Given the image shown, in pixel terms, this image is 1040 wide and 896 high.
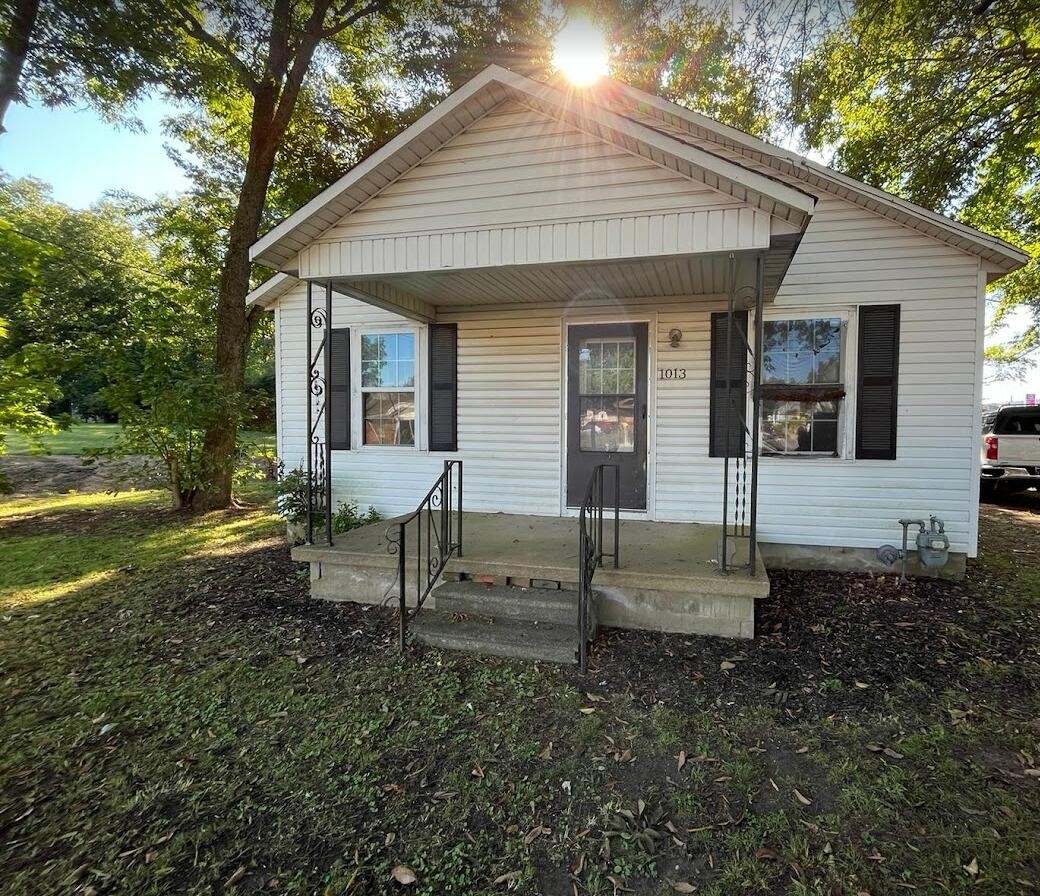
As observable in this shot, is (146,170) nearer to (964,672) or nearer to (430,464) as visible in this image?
(430,464)

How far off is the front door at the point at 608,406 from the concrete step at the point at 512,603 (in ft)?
6.85

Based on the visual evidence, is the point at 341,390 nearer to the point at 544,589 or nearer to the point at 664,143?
the point at 544,589

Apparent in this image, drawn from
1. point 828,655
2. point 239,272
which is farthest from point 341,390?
point 828,655

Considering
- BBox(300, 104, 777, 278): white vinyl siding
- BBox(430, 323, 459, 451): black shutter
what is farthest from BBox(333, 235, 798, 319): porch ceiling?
BBox(430, 323, 459, 451): black shutter

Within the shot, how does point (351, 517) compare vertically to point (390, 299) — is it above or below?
below

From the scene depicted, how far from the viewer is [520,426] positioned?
597 cm

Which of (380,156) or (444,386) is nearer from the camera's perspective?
(380,156)

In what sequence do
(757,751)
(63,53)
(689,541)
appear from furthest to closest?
(63,53) < (689,541) < (757,751)

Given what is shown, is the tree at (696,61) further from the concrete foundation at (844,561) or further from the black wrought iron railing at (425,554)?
the black wrought iron railing at (425,554)

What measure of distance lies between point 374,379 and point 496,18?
811 cm

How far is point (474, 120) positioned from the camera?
13.5 feet

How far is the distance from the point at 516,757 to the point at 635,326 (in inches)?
170

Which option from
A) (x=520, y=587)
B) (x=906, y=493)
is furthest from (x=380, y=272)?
(x=906, y=493)

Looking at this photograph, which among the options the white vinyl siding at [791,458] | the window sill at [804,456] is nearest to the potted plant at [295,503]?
the white vinyl siding at [791,458]
